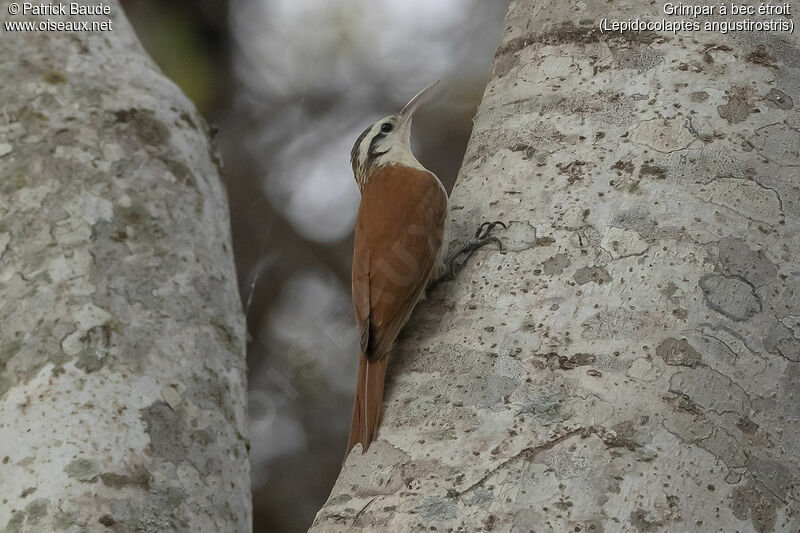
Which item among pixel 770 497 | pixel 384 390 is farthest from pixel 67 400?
pixel 770 497

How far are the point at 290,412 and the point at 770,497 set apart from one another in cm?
412

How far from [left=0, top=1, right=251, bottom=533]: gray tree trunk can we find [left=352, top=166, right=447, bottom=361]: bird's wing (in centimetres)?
42

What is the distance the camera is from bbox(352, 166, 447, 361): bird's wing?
2.28m

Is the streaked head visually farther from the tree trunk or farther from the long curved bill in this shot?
the tree trunk

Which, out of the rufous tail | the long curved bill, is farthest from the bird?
the long curved bill

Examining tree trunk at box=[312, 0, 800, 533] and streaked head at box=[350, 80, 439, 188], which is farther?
streaked head at box=[350, 80, 439, 188]

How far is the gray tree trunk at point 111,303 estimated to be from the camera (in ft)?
6.81

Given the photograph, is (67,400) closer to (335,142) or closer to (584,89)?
(584,89)

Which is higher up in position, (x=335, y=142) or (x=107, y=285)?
(x=107, y=285)

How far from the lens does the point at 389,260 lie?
252 cm

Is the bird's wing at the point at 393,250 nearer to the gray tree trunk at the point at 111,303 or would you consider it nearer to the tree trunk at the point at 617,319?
the tree trunk at the point at 617,319

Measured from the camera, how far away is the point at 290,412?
17.8 ft

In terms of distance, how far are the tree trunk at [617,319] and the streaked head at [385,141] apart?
3.55 feet

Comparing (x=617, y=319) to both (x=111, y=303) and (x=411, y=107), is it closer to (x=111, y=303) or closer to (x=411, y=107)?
(x=111, y=303)
